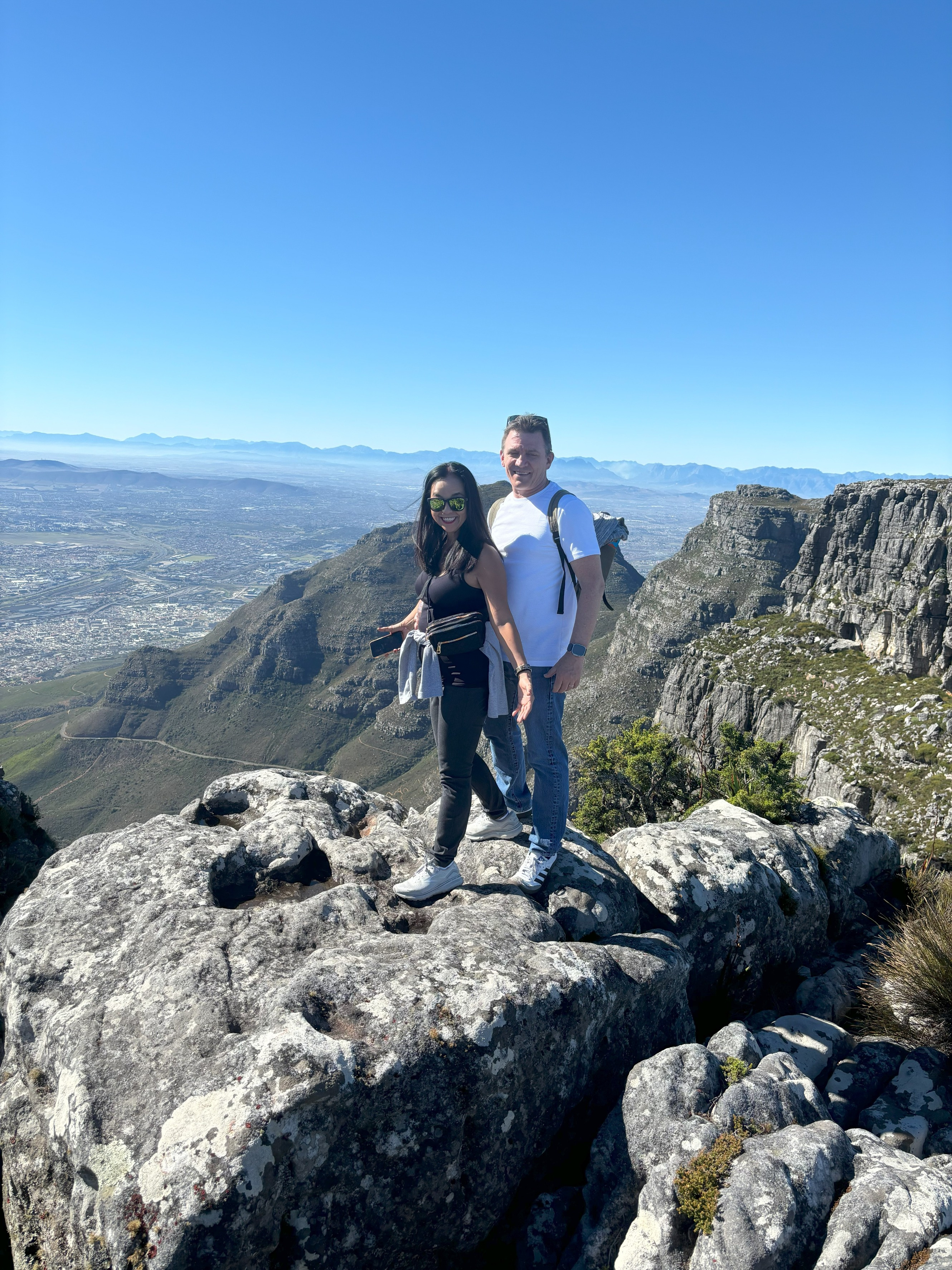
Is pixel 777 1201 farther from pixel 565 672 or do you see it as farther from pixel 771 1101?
pixel 565 672

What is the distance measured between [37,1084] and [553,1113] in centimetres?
454

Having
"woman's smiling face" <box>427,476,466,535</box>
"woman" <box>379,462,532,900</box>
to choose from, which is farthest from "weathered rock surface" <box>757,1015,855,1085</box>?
"woman's smiling face" <box>427,476,466,535</box>

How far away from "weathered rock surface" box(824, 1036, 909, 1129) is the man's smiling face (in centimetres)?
702

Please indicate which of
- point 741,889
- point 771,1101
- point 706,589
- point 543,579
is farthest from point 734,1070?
point 706,589

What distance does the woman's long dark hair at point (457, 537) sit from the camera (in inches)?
264

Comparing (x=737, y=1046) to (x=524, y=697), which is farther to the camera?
(x=524, y=697)

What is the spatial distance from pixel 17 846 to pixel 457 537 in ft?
39.3

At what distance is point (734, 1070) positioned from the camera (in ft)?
19.1

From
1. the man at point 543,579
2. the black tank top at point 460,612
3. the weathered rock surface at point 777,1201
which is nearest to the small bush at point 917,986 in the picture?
the weathered rock surface at point 777,1201

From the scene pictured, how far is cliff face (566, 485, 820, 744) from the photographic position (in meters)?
121

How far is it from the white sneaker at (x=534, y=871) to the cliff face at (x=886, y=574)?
72639mm

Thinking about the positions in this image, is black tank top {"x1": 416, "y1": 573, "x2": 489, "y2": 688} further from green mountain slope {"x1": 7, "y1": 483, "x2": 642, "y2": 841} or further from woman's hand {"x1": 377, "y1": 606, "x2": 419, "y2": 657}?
green mountain slope {"x1": 7, "y1": 483, "x2": 642, "y2": 841}

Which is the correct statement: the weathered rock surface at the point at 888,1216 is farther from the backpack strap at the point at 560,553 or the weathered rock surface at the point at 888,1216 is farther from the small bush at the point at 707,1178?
the backpack strap at the point at 560,553

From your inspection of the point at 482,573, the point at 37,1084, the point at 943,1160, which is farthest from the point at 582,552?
the point at 37,1084
